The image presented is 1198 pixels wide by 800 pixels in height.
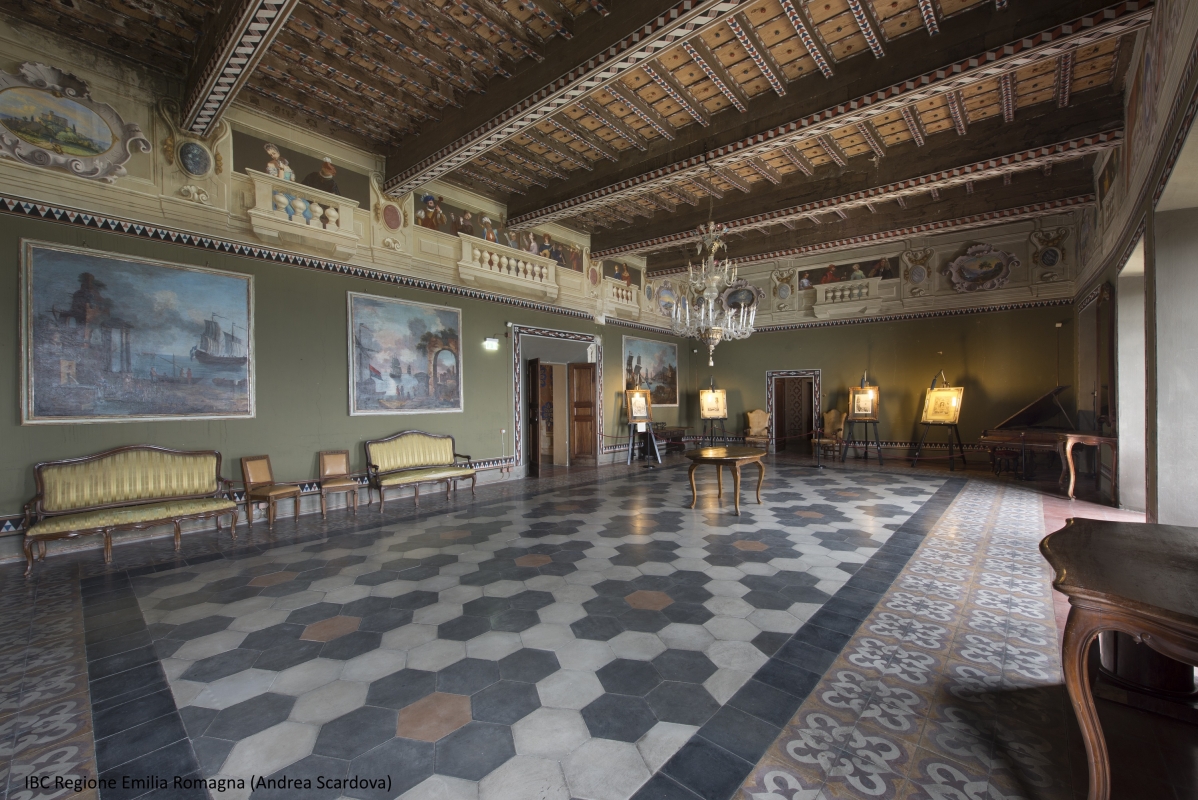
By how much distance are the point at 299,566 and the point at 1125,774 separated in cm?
556

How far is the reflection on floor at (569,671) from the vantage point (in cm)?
201

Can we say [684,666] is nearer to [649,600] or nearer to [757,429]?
[649,600]

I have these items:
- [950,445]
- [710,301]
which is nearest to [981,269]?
[950,445]

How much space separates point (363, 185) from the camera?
7.42 m

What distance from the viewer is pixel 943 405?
10.7m

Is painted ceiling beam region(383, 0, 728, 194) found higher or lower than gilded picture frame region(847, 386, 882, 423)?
higher

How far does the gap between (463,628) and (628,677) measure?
1.24 metres

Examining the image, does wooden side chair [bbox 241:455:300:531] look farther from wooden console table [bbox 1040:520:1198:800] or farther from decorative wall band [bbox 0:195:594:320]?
wooden console table [bbox 1040:520:1198:800]

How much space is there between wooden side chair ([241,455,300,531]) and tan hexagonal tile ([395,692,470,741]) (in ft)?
15.7

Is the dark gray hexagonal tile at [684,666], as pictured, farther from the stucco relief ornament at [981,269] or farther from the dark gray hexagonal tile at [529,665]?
the stucco relief ornament at [981,269]

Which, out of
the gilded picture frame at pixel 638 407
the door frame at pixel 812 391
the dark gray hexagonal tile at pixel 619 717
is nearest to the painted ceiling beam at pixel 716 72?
the dark gray hexagonal tile at pixel 619 717

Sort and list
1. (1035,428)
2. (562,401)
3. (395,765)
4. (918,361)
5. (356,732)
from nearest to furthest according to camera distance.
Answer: (395,765), (356,732), (1035,428), (918,361), (562,401)

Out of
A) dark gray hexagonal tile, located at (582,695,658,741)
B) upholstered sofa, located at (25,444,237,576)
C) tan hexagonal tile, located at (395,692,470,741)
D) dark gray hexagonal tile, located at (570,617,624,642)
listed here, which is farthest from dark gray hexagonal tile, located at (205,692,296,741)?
upholstered sofa, located at (25,444,237,576)

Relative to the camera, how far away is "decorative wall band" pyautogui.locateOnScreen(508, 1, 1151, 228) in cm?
406
